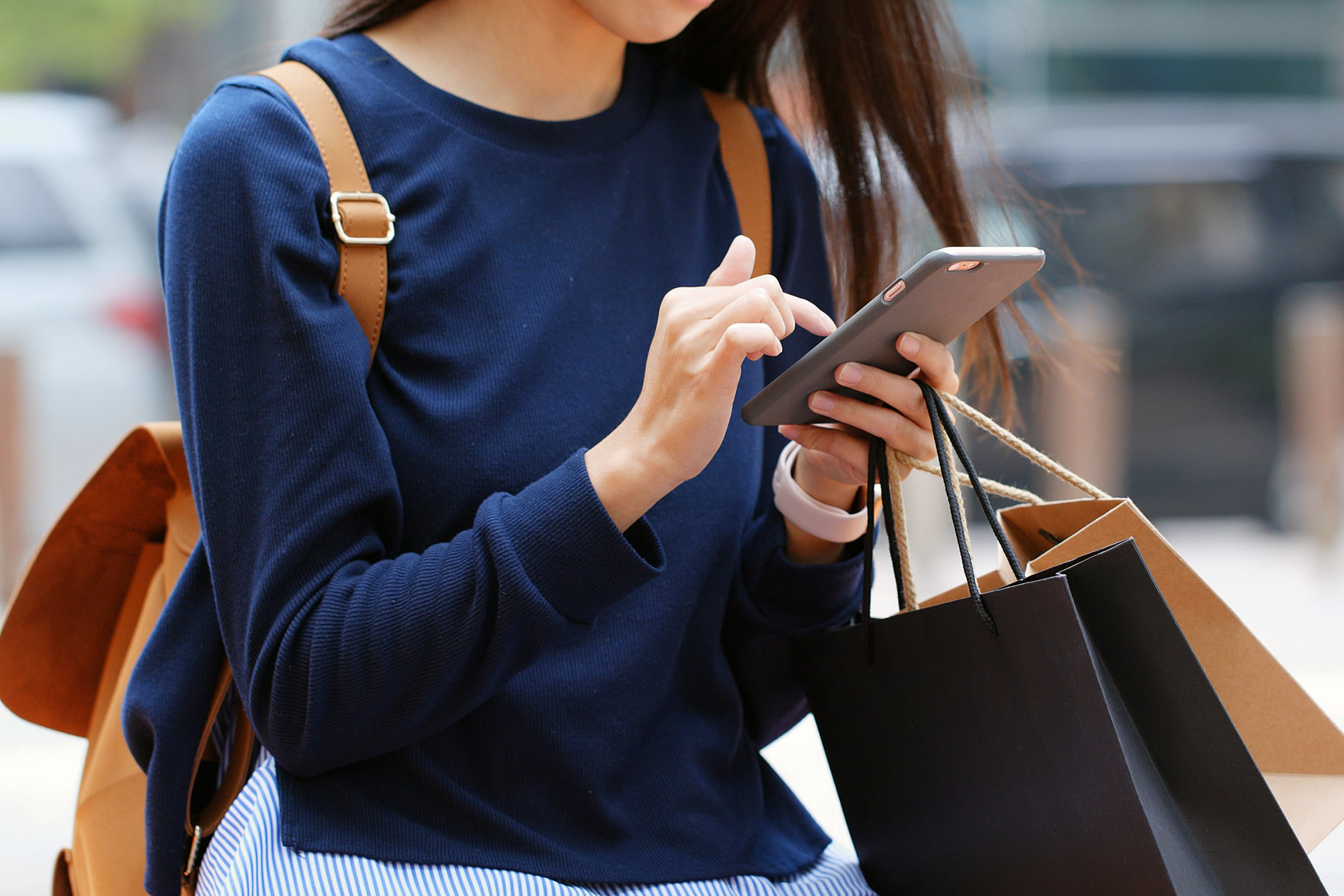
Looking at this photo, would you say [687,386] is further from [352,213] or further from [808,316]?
[352,213]

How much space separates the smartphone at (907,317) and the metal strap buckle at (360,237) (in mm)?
377

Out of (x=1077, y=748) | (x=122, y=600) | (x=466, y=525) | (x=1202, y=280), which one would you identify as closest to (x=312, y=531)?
(x=466, y=525)

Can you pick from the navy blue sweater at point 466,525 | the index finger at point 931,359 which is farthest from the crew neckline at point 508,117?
the index finger at point 931,359

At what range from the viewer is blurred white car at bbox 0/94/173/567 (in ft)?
23.8

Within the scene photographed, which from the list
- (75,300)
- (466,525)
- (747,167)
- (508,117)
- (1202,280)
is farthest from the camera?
(75,300)

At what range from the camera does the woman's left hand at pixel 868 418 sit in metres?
1.30

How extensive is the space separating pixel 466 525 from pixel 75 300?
22.3 ft

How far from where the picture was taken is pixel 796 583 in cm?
150

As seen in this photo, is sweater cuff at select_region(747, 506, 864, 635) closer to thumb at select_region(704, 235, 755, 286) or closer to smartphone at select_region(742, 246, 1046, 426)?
smartphone at select_region(742, 246, 1046, 426)

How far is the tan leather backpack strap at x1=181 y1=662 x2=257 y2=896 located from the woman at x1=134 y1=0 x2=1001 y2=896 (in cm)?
5

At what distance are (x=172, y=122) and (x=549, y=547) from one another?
47.5 ft

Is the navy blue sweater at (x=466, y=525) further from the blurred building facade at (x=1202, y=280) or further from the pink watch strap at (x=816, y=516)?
the blurred building facade at (x=1202, y=280)

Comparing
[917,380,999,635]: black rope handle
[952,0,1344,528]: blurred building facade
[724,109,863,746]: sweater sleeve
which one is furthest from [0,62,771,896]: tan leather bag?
[952,0,1344,528]: blurred building facade

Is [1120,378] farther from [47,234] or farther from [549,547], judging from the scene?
[549,547]
